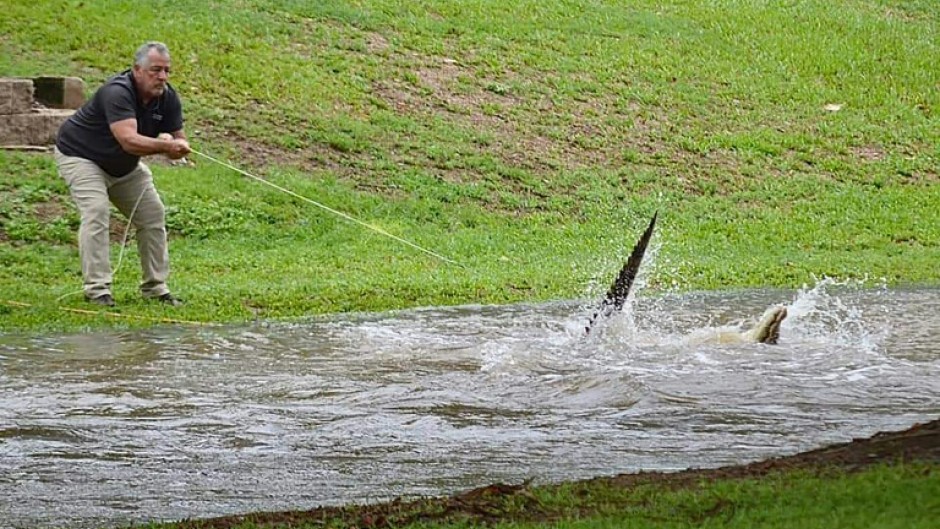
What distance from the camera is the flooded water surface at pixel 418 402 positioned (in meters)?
6.16

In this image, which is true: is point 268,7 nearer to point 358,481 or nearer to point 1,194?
point 1,194

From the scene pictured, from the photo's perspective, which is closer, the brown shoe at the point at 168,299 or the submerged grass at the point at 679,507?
the submerged grass at the point at 679,507

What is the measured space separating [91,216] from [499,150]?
7391 mm

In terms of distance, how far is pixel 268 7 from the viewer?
21047 millimetres

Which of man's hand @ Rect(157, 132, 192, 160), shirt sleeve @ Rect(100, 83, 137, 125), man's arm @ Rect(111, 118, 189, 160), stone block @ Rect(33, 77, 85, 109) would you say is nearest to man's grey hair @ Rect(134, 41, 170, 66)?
shirt sleeve @ Rect(100, 83, 137, 125)

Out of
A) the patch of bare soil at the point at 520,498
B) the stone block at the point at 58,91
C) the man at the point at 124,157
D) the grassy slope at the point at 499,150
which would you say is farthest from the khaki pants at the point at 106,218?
the patch of bare soil at the point at 520,498

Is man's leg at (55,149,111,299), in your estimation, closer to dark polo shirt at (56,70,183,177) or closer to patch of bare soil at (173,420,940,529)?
dark polo shirt at (56,70,183,177)

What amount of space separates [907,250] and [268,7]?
32.2ft

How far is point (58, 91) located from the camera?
15664 mm

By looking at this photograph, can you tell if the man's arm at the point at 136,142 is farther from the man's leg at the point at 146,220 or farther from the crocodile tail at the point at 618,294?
the crocodile tail at the point at 618,294

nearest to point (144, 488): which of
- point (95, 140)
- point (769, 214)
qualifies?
point (95, 140)

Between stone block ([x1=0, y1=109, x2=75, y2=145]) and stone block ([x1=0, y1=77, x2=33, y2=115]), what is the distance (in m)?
0.07

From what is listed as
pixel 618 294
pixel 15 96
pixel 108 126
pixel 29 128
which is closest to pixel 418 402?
pixel 618 294

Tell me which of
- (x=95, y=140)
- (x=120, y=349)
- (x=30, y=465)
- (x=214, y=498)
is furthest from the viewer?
(x=95, y=140)
